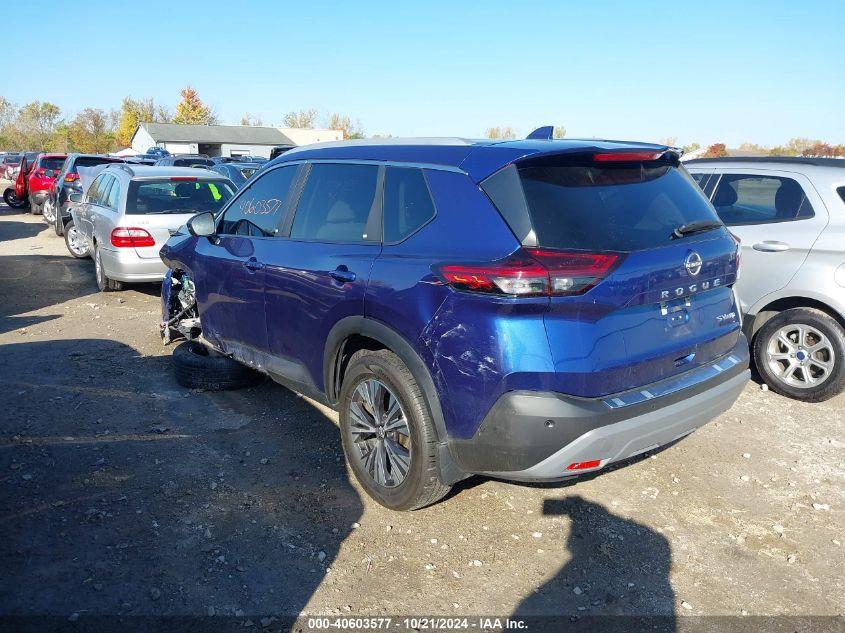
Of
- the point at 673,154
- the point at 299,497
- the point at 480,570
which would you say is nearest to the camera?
the point at 480,570

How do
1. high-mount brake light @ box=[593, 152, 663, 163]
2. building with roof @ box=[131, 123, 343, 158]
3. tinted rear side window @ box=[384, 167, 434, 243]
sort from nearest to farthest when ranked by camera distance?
high-mount brake light @ box=[593, 152, 663, 163] → tinted rear side window @ box=[384, 167, 434, 243] → building with roof @ box=[131, 123, 343, 158]

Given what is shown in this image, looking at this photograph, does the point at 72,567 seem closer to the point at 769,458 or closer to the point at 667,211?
the point at 667,211

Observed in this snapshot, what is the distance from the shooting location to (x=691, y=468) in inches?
173

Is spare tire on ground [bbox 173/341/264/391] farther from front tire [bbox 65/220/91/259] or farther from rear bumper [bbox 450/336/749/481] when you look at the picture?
front tire [bbox 65/220/91/259]

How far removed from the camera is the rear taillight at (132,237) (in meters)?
8.47

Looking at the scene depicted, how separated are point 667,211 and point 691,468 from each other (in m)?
1.83

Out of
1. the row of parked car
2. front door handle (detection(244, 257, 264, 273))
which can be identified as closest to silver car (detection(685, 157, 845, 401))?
the row of parked car

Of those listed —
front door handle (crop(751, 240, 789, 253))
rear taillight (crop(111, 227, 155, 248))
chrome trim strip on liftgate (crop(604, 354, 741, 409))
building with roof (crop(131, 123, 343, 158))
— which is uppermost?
building with roof (crop(131, 123, 343, 158))

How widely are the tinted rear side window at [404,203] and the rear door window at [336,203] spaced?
0.16m

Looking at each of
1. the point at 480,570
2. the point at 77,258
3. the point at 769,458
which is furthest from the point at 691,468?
the point at 77,258

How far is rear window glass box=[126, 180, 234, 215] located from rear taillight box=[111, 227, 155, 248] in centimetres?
24

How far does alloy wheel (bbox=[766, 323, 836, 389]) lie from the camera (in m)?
5.48

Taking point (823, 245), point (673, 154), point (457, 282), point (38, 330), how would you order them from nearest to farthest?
point (457, 282) < point (673, 154) < point (823, 245) < point (38, 330)

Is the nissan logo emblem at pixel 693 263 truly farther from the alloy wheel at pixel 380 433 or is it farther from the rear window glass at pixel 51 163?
the rear window glass at pixel 51 163
